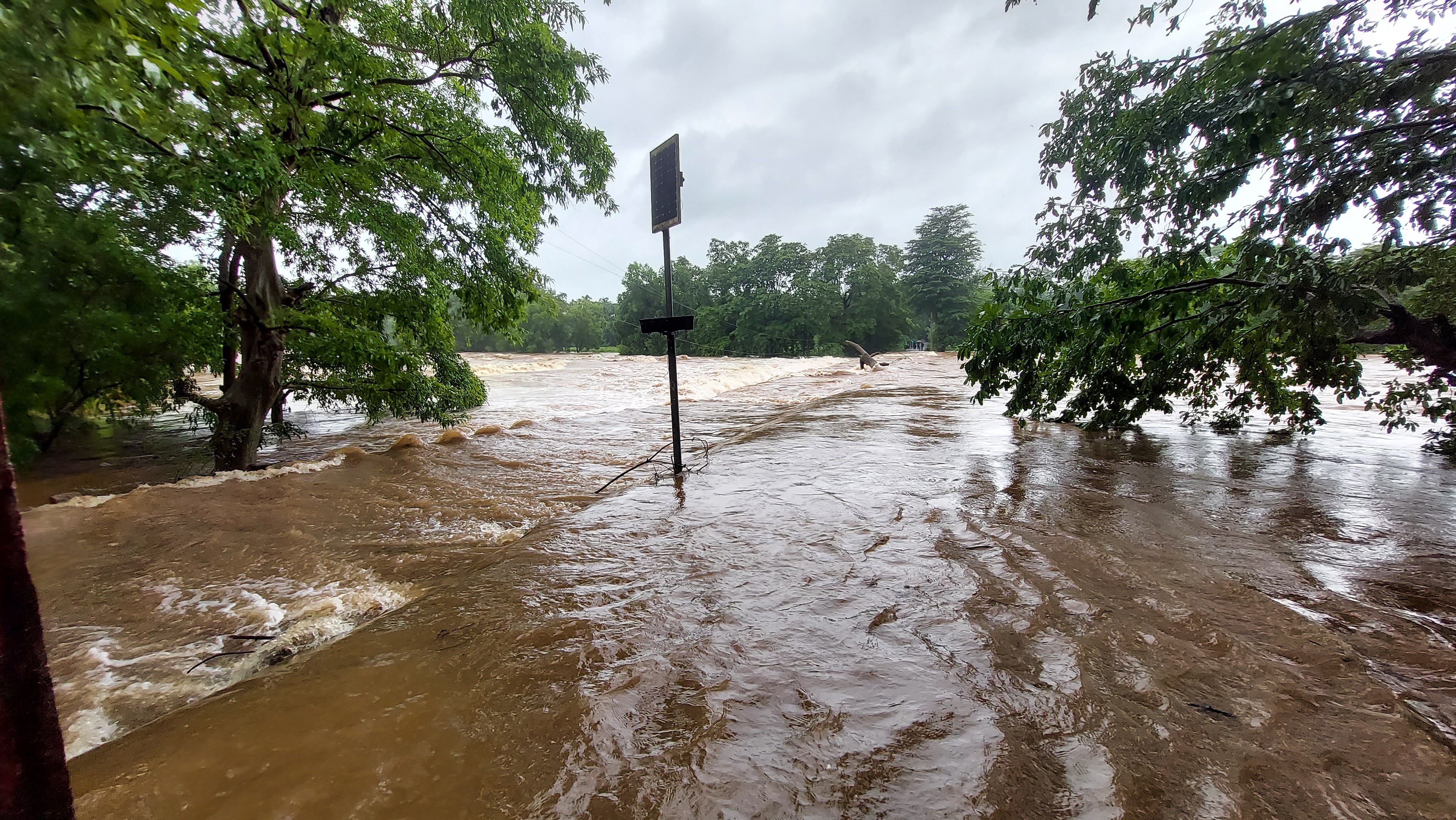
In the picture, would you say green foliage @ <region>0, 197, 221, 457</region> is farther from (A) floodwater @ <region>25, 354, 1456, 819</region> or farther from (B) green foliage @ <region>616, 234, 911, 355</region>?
(B) green foliage @ <region>616, 234, 911, 355</region>

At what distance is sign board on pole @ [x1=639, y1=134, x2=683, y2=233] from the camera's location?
5910mm

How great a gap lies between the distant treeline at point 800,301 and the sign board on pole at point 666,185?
55.8m

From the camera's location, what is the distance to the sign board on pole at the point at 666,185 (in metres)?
5.91

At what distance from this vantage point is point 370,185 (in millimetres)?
6320

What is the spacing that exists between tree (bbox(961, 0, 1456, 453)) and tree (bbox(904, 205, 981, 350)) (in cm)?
5980

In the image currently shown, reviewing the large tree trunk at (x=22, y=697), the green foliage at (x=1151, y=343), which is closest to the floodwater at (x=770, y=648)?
the large tree trunk at (x=22, y=697)

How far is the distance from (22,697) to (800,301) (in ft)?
221

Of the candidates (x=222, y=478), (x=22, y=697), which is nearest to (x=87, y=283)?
(x=222, y=478)

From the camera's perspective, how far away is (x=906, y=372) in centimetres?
2681

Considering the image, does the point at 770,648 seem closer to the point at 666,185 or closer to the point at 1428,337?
the point at 666,185

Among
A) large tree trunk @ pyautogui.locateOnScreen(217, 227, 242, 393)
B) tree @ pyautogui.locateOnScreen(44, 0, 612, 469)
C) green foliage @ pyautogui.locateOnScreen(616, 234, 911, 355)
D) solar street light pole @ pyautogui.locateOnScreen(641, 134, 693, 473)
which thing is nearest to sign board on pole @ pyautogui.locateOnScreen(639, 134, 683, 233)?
solar street light pole @ pyautogui.locateOnScreen(641, 134, 693, 473)

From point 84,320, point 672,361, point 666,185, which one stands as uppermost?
point 666,185

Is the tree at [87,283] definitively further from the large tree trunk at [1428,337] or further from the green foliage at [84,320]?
the large tree trunk at [1428,337]

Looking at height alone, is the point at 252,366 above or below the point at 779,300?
below
